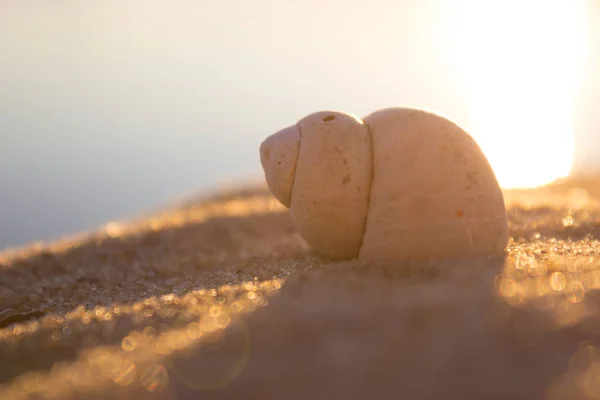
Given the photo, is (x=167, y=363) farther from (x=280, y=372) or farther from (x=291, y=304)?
(x=291, y=304)

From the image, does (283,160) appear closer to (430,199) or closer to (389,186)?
(389,186)

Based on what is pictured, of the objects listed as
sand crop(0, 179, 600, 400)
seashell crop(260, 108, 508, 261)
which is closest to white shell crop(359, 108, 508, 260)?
seashell crop(260, 108, 508, 261)

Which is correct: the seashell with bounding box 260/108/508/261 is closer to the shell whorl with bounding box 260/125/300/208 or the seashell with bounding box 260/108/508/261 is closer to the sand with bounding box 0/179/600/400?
the shell whorl with bounding box 260/125/300/208

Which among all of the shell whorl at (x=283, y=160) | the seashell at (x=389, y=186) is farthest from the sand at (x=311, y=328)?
the shell whorl at (x=283, y=160)

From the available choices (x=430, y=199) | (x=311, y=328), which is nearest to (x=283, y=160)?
(x=430, y=199)

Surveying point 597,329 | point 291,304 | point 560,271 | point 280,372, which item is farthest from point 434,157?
point 280,372

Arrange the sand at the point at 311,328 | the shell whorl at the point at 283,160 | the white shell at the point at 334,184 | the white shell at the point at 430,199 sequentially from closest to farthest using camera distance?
the sand at the point at 311,328
the white shell at the point at 430,199
the white shell at the point at 334,184
the shell whorl at the point at 283,160

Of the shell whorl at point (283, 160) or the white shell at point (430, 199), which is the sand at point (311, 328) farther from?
the shell whorl at point (283, 160)
